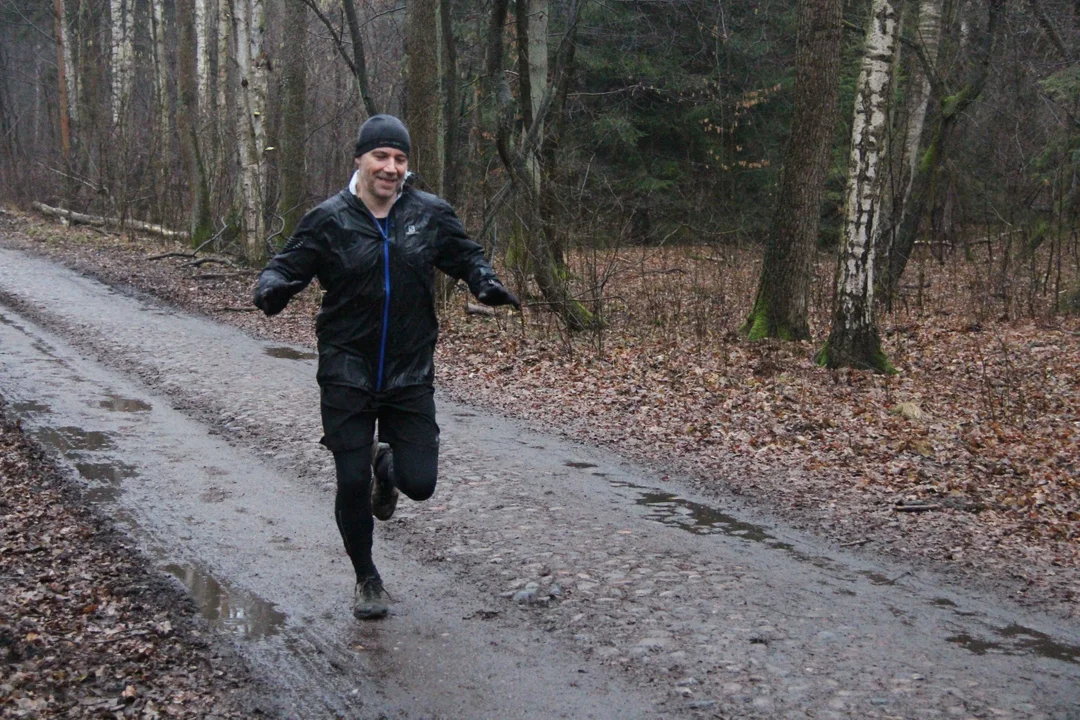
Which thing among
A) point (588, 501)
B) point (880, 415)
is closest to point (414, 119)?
point (880, 415)

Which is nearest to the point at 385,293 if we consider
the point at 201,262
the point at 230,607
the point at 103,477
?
the point at 230,607

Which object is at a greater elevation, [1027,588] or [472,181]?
[472,181]

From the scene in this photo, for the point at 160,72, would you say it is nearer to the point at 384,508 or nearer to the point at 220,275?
the point at 220,275

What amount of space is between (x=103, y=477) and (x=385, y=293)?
368cm

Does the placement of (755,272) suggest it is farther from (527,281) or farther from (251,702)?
(251,702)

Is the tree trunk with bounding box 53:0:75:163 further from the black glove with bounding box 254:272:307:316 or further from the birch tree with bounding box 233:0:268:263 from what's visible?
the black glove with bounding box 254:272:307:316

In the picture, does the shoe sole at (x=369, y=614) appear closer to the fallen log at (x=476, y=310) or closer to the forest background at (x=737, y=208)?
the forest background at (x=737, y=208)

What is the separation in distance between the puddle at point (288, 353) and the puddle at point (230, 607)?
7158 millimetres

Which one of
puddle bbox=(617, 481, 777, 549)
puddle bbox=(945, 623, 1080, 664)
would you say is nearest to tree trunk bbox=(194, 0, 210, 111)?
puddle bbox=(617, 481, 777, 549)

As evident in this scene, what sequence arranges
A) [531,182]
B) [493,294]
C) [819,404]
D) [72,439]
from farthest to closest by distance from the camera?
[531,182] < [819,404] < [72,439] < [493,294]

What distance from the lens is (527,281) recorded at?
14258 millimetres

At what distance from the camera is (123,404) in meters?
9.60

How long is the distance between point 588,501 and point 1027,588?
2822 millimetres

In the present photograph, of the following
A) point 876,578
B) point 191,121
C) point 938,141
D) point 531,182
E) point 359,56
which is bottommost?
point 876,578
